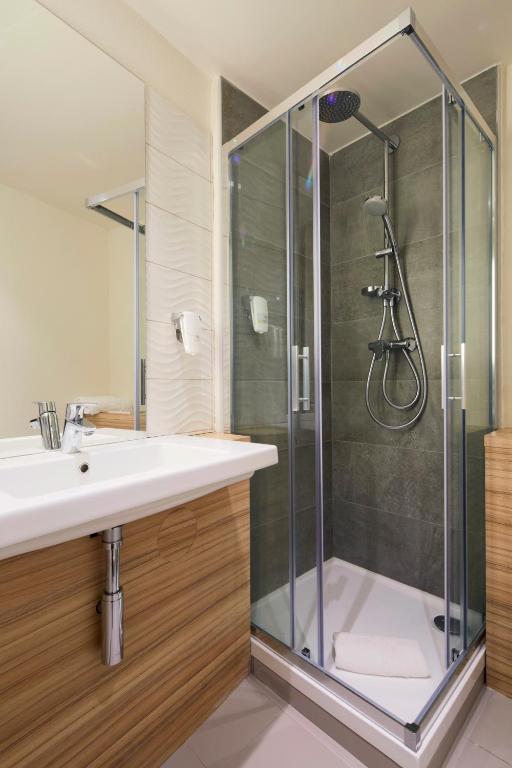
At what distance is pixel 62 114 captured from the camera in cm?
118

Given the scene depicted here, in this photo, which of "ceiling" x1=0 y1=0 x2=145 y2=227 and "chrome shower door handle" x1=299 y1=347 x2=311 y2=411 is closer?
"ceiling" x1=0 y1=0 x2=145 y2=227

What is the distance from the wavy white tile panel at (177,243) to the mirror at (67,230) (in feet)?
0.15

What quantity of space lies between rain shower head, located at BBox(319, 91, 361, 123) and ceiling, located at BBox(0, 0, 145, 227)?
67 centimetres

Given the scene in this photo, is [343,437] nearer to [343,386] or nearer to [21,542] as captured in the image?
[343,386]

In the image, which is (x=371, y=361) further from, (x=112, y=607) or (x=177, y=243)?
(x=112, y=607)

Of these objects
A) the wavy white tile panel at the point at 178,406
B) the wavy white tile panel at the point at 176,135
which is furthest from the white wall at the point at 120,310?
the wavy white tile panel at the point at 176,135

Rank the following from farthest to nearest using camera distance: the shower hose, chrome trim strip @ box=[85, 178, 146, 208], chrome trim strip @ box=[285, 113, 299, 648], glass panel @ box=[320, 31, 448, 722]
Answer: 1. the shower hose
2. glass panel @ box=[320, 31, 448, 722]
3. chrome trim strip @ box=[285, 113, 299, 648]
4. chrome trim strip @ box=[85, 178, 146, 208]

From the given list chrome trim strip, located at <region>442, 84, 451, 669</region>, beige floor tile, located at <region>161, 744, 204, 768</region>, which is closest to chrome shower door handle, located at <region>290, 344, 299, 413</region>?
chrome trim strip, located at <region>442, 84, 451, 669</region>

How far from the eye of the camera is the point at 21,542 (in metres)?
0.58

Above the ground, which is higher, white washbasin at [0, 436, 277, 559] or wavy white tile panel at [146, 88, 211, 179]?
wavy white tile panel at [146, 88, 211, 179]

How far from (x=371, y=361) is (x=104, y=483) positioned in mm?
1643

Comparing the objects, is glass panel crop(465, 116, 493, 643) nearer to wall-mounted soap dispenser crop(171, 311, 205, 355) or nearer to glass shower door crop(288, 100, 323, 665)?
glass shower door crop(288, 100, 323, 665)

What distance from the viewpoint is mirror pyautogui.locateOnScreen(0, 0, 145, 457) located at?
3.51 ft

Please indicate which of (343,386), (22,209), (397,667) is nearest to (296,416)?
Result: (343,386)
